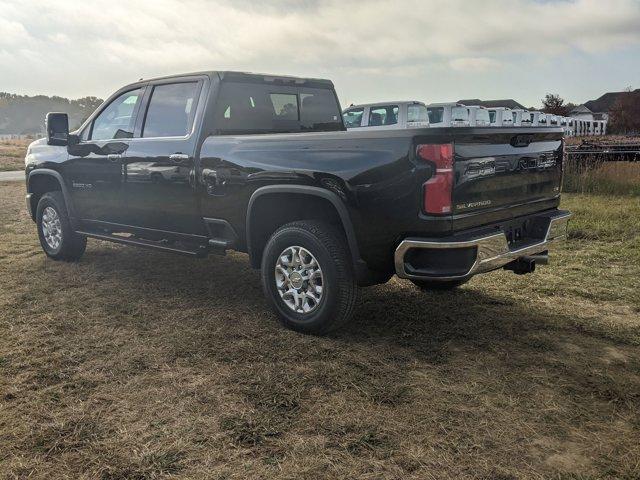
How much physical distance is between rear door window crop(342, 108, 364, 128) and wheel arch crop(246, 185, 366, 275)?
13072mm

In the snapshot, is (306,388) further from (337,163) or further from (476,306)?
(476,306)

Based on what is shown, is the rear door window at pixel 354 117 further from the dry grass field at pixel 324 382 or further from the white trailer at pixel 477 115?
the dry grass field at pixel 324 382

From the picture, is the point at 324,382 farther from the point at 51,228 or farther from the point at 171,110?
the point at 51,228

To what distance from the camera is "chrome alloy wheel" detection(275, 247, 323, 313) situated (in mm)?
4340

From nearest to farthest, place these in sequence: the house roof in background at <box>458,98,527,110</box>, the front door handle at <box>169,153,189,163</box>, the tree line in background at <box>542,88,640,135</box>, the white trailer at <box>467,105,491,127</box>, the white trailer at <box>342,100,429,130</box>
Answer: the front door handle at <box>169,153,189,163</box> < the white trailer at <box>342,100,429,130</box> < the white trailer at <box>467,105,491,127</box> < the tree line in background at <box>542,88,640,135</box> < the house roof in background at <box>458,98,527,110</box>

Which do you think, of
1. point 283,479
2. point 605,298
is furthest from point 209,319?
point 605,298

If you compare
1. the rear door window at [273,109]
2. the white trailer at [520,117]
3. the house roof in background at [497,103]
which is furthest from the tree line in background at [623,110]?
the rear door window at [273,109]

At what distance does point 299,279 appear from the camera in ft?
14.5

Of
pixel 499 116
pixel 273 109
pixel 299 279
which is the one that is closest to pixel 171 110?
pixel 273 109

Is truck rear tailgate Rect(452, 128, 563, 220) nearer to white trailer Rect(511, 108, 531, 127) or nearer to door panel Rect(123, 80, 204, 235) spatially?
door panel Rect(123, 80, 204, 235)

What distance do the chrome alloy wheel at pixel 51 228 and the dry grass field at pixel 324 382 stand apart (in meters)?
1.05

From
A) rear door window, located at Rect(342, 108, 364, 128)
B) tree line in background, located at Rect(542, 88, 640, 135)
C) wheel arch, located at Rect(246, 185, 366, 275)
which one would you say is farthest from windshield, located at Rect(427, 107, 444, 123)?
tree line in background, located at Rect(542, 88, 640, 135)

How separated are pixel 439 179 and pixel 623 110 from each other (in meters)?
88.2

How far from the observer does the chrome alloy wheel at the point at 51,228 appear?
6.96 metres
